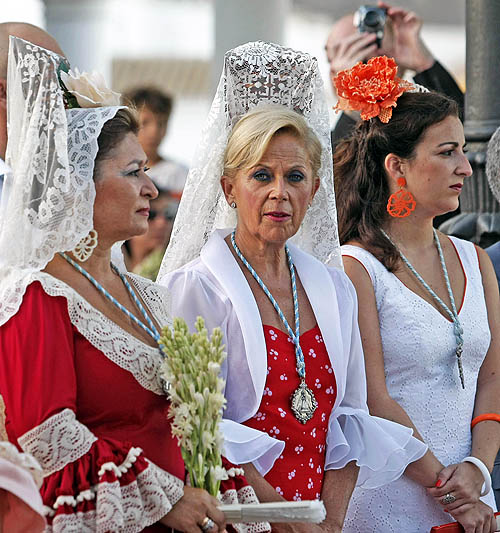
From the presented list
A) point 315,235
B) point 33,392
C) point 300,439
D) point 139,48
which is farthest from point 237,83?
point 139,48

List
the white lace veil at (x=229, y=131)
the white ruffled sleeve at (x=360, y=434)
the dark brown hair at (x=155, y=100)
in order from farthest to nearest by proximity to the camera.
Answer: the dark brown hair at (x=155, y=100), the white lace veil at (x=229, y=131), the white ruffled sleeve at (x=360, y=434)

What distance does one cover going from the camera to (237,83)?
3816 millimetres

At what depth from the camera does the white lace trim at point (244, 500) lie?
10.1ft

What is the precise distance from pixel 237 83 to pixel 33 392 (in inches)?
57.6

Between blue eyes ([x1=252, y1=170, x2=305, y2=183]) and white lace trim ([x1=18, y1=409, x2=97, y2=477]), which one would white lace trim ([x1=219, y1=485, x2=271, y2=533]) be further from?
blue eyes ([x1=252, y1=170, x2=305, y2=183])

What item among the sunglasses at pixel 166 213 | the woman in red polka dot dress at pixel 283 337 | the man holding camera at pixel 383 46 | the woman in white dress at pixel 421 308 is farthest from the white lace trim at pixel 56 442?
the sunglasses at pixel 166 213

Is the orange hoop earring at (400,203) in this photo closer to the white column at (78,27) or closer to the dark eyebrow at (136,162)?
the dark eyebrow at (136,162)

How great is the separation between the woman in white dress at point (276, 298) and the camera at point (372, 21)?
1.36m

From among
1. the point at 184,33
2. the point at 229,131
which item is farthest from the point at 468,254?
the point at 184,33

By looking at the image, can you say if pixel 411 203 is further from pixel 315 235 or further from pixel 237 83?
pixel 237 83

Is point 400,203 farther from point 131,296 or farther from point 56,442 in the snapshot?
point 56,442

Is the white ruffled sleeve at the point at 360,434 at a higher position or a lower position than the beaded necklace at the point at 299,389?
lower

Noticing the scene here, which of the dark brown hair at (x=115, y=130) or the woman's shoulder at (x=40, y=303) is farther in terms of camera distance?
the dark brown hair at (x=115, y=130)

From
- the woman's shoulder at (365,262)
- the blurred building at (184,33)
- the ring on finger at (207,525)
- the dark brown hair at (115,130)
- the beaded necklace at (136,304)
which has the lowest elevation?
the blurred building at (184,33)
